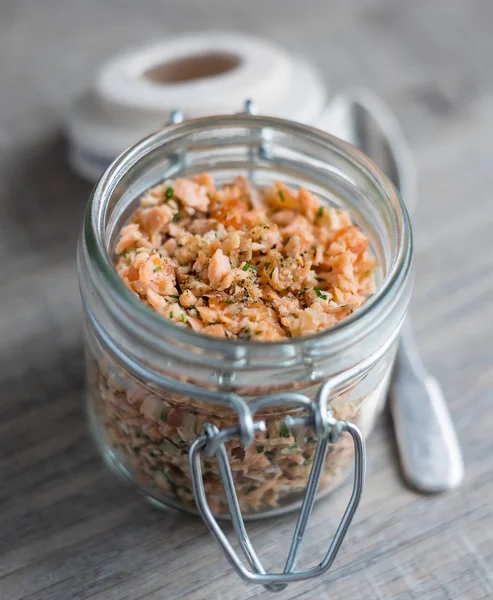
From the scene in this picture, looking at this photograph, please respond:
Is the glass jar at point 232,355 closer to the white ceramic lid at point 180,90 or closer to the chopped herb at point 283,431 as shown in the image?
the chopped herb at point 283,431

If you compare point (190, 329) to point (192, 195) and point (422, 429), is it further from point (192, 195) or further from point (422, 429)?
point (422, 429)

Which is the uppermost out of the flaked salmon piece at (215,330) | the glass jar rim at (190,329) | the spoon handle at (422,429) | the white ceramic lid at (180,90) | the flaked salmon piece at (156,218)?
the glass jar rim at (190,329)

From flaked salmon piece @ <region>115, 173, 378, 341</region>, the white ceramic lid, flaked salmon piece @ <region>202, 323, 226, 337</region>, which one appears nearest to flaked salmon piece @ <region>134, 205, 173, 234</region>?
flaked salmon piece @ <region>115, 173, 378, 341</region>

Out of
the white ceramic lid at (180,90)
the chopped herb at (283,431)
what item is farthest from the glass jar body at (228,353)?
the white ceramic lid at (180,90)

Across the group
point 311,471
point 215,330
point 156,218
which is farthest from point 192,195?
point 311,471

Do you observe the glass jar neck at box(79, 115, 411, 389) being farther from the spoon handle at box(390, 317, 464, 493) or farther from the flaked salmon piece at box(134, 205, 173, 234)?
the spoon handle at box(390, 317, 464, 493)

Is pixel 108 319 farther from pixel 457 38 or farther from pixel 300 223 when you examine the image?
pixel 457 38

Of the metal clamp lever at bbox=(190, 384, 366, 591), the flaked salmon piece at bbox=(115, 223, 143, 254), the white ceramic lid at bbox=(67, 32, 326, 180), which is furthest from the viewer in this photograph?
the white ceramic lid at bbox=(67, 32, 326, 180)
